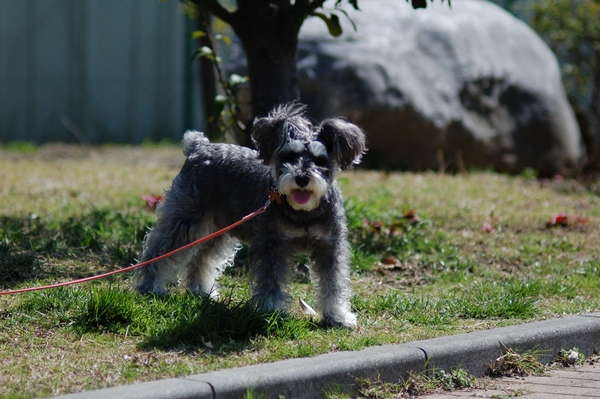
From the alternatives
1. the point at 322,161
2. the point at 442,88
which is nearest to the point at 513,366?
the point at 322,161

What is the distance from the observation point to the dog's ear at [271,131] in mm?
4605


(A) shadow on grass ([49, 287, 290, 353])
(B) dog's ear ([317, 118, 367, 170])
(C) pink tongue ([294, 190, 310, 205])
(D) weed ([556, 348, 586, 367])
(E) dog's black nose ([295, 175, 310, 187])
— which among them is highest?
(B) dog's ear ([317, 118, 367, 170])

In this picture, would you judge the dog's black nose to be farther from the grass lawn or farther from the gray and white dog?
the grass lawn

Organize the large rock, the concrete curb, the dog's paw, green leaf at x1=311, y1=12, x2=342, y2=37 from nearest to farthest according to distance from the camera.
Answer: the concrete curb → the dog's paw → green leaf at x1=311, y1=12, x2=342, y2=37 → the large rock

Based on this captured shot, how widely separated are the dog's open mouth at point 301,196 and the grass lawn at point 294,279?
683 mm

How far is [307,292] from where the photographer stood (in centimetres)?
570

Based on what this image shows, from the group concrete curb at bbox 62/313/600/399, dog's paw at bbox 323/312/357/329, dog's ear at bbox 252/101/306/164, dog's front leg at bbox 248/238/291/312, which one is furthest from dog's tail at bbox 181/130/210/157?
concrete curb at bbox 62/313/600/399

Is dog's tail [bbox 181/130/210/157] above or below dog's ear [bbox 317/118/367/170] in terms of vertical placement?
below

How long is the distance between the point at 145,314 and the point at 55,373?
86cm

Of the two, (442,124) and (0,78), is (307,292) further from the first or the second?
(0,78)

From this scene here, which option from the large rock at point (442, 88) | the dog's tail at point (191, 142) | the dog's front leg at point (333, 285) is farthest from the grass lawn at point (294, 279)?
the dog's tail at point (191, 142)

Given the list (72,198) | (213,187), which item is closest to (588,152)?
(72,198)

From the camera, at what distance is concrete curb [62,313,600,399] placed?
11.7ft

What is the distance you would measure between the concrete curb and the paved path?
0.17 m
